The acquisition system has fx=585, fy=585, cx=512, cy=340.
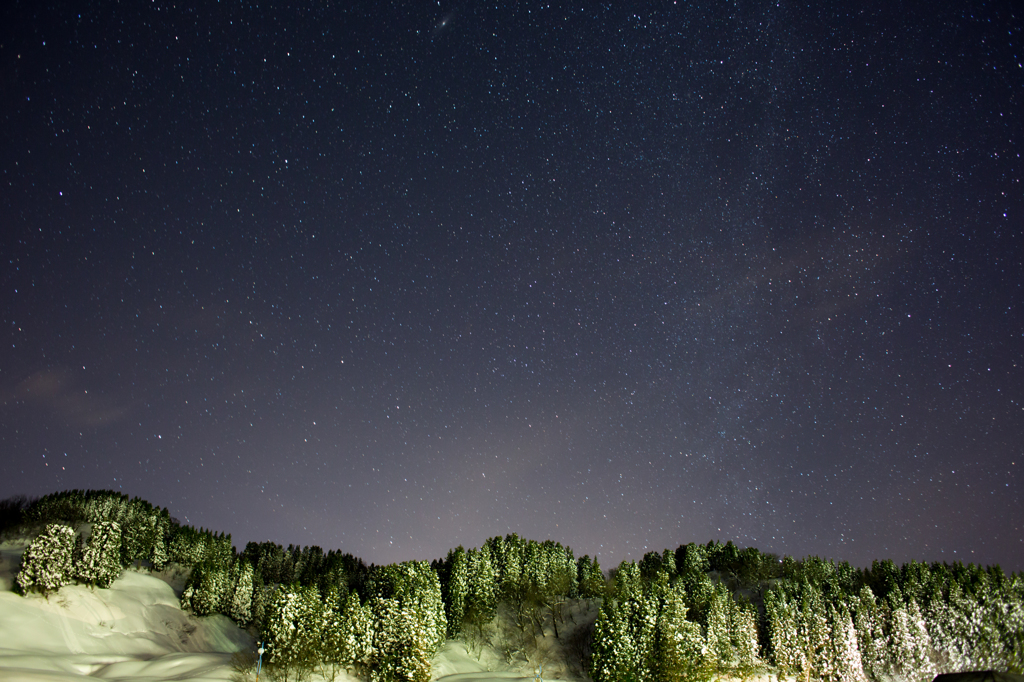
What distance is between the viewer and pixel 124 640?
68.2 meters

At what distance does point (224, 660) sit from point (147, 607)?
28645mm

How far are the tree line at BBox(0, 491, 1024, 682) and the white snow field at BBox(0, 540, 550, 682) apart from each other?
2.46 metres

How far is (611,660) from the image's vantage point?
2454 inches

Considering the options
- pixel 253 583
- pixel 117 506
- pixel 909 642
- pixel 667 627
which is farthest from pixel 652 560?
pixel 117 506

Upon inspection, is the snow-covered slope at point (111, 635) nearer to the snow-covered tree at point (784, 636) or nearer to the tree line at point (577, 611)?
the tree line at point (577, 611)

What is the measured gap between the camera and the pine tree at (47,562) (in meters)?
65.9

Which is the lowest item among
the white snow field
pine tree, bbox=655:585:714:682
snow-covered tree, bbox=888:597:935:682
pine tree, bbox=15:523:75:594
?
snow-covered tree, bbox=888:597:935:682

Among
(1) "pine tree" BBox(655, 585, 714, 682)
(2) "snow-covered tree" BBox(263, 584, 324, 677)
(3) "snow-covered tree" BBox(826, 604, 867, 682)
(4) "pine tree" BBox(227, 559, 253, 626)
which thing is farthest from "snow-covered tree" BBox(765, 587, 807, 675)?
(4) "pine tree" BBox(227, 559, 253, 626)

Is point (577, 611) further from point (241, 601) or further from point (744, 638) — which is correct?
point (241, 601)

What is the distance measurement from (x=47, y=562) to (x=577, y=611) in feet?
237

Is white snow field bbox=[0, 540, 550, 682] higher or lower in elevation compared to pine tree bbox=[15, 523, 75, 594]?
lower

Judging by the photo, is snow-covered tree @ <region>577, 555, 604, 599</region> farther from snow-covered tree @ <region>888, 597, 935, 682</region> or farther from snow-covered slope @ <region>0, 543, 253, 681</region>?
snow-covered slope @ <region>0, 543, 253, 681</region>

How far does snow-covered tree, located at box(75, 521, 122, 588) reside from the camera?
248ft

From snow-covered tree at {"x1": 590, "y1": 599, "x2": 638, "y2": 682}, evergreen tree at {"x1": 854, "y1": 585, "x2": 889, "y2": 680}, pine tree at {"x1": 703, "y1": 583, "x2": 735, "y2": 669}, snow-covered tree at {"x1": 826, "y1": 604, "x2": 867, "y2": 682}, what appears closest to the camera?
snow-covered tree at {"x1": 590, "y1": 599, "x2": 638, "y2": 682}
